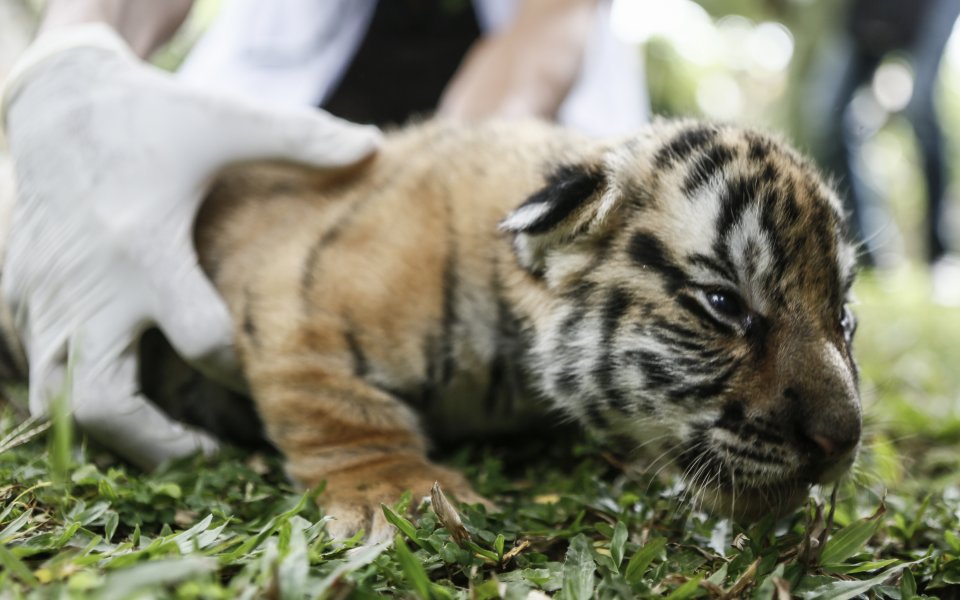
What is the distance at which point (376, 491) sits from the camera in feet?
6.05

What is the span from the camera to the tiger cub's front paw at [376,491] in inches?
66.7

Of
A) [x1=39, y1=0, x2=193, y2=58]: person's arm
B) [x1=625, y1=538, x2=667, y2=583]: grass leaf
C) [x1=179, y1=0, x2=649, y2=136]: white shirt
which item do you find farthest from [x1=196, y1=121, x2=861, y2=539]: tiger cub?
[x1=179, y1=0, x2=649, y2=136]: white shirt

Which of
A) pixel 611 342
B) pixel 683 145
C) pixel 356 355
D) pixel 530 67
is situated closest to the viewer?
pixel 611 342

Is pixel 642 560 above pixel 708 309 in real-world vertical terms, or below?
below

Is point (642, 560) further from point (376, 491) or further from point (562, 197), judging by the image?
point (562, 197)

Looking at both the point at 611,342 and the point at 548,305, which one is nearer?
the point at 611,342

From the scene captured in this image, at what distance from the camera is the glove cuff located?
2.44m

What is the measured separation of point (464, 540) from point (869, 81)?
6972 millimetres

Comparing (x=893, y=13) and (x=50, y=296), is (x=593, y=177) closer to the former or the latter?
(x=50, y=296)

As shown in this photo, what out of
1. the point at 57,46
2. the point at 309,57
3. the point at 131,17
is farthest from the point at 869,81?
the point at 57,46

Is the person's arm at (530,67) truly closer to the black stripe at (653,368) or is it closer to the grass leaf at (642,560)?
the black stripe at (653,368)

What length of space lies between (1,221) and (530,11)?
2.46m

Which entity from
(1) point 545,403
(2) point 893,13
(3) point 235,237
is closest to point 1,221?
(3) point 235,237

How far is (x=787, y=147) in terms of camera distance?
1.99 m
